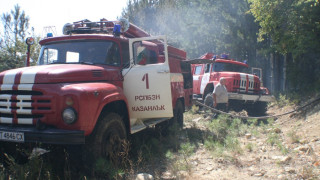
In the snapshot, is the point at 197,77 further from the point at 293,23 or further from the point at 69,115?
the point at 69,115

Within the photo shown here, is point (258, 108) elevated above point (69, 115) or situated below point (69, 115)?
below

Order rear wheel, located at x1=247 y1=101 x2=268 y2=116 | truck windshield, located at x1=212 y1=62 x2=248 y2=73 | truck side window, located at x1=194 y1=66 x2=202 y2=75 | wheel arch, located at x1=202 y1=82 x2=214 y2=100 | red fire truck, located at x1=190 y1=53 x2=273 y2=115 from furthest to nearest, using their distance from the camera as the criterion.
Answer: truck side window, located at x1=194 y1=66 x2=202 y2=75 < truck windshield, located at x1=212 y1=62 x2=248 y2=73 < wheel arch, located at x1=202 y1=82 x2=214 y2=100 < rear wheel, located at x1=247 y1=101 x2=268 y2=116 < red fire truck, located at x1=190 y1=53 x2=273 y2=115

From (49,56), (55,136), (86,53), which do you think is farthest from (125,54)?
(55,136)

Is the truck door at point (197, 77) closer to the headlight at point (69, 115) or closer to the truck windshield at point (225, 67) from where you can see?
the truck windshield at point (225, 67)

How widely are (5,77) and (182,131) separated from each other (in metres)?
4.91

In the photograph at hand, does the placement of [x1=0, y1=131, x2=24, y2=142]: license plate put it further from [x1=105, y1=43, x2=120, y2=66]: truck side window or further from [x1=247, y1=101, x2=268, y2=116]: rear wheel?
[x1=247, y1=101, x2=268, y2=116]: rear wheel

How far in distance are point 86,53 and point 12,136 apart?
201 cm

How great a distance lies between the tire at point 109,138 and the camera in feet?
13.1

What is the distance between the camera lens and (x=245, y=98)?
985 centimetres

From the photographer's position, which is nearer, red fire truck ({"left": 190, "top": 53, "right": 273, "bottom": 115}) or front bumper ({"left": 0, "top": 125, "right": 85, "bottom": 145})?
front bumper ({"left": 0, "top": 125, "right": 85, "bottom": 145})

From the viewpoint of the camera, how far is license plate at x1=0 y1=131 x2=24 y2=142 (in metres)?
3.70

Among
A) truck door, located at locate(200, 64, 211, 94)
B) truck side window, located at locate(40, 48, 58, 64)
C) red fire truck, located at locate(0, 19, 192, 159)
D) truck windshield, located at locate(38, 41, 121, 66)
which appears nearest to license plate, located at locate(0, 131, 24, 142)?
red fire truck, located at locate(0, 19, 192, 159)

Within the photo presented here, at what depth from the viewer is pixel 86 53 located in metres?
5.08

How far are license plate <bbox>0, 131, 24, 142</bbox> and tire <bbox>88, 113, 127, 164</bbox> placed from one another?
95cm
